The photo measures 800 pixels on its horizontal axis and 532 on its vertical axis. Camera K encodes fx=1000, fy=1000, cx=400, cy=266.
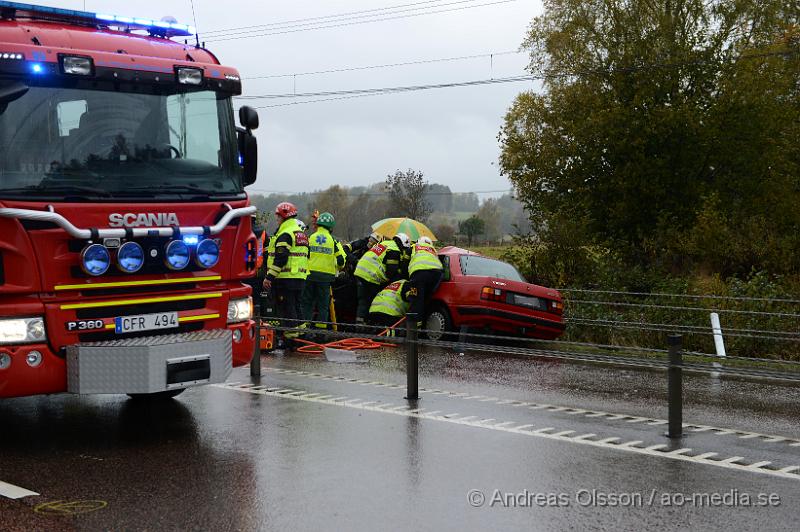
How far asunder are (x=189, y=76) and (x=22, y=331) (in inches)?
99.2

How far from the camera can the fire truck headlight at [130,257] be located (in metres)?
7.57

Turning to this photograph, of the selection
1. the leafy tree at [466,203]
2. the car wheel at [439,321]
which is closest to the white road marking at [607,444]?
the car wheel at [439,321]

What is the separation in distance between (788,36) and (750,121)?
3.85 meters

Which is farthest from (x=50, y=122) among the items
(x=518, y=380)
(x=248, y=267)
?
(x=518, y=380)

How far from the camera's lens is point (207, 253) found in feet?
26.7

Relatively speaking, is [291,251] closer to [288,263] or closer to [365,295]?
[288,263]

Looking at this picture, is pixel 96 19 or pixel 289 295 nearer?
pixel 96 19

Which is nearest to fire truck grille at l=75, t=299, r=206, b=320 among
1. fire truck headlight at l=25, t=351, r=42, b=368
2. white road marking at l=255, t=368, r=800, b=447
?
fire truck headlight at l=25, t=351, r=42, b=368

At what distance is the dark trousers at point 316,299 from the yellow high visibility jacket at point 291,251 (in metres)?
0.68

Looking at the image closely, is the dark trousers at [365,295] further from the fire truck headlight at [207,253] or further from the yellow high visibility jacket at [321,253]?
the fire truck headlight at [207,253]

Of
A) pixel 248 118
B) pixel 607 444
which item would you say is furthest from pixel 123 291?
pixel 607 444

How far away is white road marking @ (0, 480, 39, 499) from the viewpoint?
6.32 metres

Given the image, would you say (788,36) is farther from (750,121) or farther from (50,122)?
(50,122)

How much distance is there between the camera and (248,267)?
8680mm
